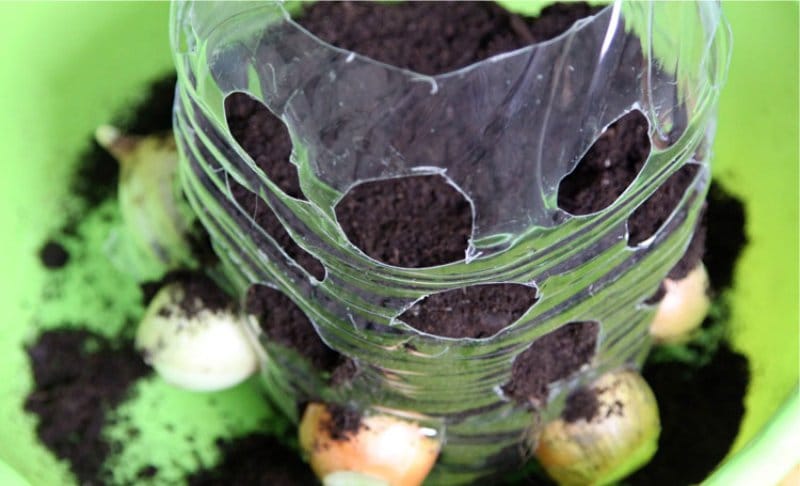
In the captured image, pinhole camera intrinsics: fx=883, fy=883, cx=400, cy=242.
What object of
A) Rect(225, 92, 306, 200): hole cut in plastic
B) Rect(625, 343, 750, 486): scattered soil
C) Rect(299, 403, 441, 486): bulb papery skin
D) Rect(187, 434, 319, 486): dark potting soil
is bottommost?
Rect(625, 343, 750, 486): scattered soil

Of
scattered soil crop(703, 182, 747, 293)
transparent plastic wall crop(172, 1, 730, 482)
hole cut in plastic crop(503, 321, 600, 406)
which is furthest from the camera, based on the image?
scattered soil crop(703, 182, 747, 293)

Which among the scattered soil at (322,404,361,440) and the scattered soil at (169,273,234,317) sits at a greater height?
the scattered soil at (169,273,234,317)

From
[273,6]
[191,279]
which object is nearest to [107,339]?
[191,279]

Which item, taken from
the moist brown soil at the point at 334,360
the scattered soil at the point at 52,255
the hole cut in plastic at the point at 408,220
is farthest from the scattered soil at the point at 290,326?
the scattered soil at the point at 52,255

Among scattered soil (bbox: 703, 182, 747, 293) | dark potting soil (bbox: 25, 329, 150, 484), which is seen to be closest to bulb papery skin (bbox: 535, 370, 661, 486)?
scattered soil (bbox: 703, 182, 747, 293)

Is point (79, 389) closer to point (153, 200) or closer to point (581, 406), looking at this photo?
point (153, 200)

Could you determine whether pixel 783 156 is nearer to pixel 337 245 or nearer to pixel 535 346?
pixel 535 346

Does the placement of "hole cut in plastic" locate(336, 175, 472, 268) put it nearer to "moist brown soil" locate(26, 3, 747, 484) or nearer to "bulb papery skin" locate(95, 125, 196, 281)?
"moist brown soil" locate(26, 3, 747, 484)
